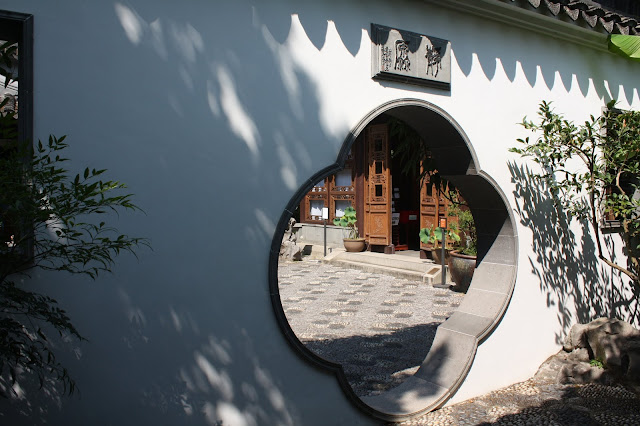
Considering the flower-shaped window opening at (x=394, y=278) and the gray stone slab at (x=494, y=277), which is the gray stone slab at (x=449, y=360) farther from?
the gray stone slab at (x=494, y=277)

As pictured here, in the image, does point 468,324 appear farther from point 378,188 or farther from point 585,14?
point 378,188

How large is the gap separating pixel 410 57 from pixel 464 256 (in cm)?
Answer: 566

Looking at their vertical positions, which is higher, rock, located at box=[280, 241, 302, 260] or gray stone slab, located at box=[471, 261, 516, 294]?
gray stone slab, located at box=[471, 261, 516, 294]

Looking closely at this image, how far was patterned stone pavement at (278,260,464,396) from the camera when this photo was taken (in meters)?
5.62

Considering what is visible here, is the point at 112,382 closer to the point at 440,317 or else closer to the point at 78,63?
the point at 78,63

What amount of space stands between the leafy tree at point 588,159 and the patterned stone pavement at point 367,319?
2282mm

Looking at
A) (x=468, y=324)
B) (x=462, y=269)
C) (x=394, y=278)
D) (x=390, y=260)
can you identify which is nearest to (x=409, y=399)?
(x=468, y=324)

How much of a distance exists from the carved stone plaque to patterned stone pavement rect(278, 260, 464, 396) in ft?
9.10

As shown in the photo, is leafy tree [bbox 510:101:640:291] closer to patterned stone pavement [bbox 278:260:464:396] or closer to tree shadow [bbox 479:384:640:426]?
tree shadow [bbox 479:384:640:426]

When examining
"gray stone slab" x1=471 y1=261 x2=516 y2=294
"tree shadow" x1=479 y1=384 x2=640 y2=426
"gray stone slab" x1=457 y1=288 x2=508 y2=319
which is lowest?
"tree shadow" x1=479 y1=384 x2=640 y2=426

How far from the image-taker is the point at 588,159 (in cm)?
467

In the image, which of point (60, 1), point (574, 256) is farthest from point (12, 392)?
point (574, 256)

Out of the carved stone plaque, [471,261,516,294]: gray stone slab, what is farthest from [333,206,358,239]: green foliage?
the carved stone plaque

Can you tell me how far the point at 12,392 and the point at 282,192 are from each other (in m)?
1.81
